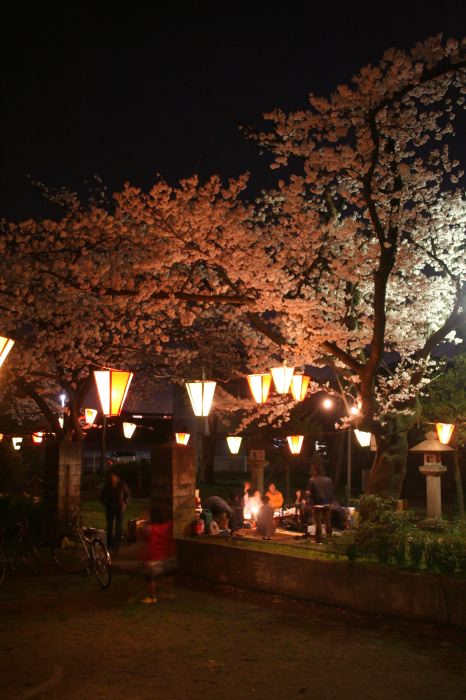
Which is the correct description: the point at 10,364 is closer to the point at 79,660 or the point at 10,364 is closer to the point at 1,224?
the point at 1,224

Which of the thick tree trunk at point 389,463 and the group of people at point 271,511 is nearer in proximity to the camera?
the thick tree trunk at point 389,463

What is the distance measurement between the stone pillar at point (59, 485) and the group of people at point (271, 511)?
3345 mm

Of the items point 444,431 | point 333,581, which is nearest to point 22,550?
point 333,581

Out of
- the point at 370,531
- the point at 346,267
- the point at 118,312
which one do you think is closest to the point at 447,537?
the point at 370,531

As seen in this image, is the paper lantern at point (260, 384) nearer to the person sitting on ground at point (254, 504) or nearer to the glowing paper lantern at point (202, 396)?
the glowing paper lantern at point (202, 396)

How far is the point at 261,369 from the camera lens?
707 inches

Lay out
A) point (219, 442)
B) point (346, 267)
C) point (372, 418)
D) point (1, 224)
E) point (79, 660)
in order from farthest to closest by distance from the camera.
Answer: point (219, 442) < point (1, 224) < point (346, 267) < point (372, 418) < point (79, 660)

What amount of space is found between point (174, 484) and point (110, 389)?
7.44ft

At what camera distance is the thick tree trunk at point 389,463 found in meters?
12.4

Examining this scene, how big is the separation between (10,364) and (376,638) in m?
12.3

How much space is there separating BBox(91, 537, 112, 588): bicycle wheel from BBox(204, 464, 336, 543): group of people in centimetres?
288

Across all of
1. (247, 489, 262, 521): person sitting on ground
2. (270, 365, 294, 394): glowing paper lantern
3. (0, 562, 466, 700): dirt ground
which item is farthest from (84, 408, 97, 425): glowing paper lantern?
(0, 562, 466, 700): dirt ground

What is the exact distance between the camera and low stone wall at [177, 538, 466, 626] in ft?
25.3

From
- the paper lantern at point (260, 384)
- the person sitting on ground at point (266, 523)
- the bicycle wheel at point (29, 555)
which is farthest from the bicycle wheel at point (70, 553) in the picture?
the paper lantern at point (260, 384)
